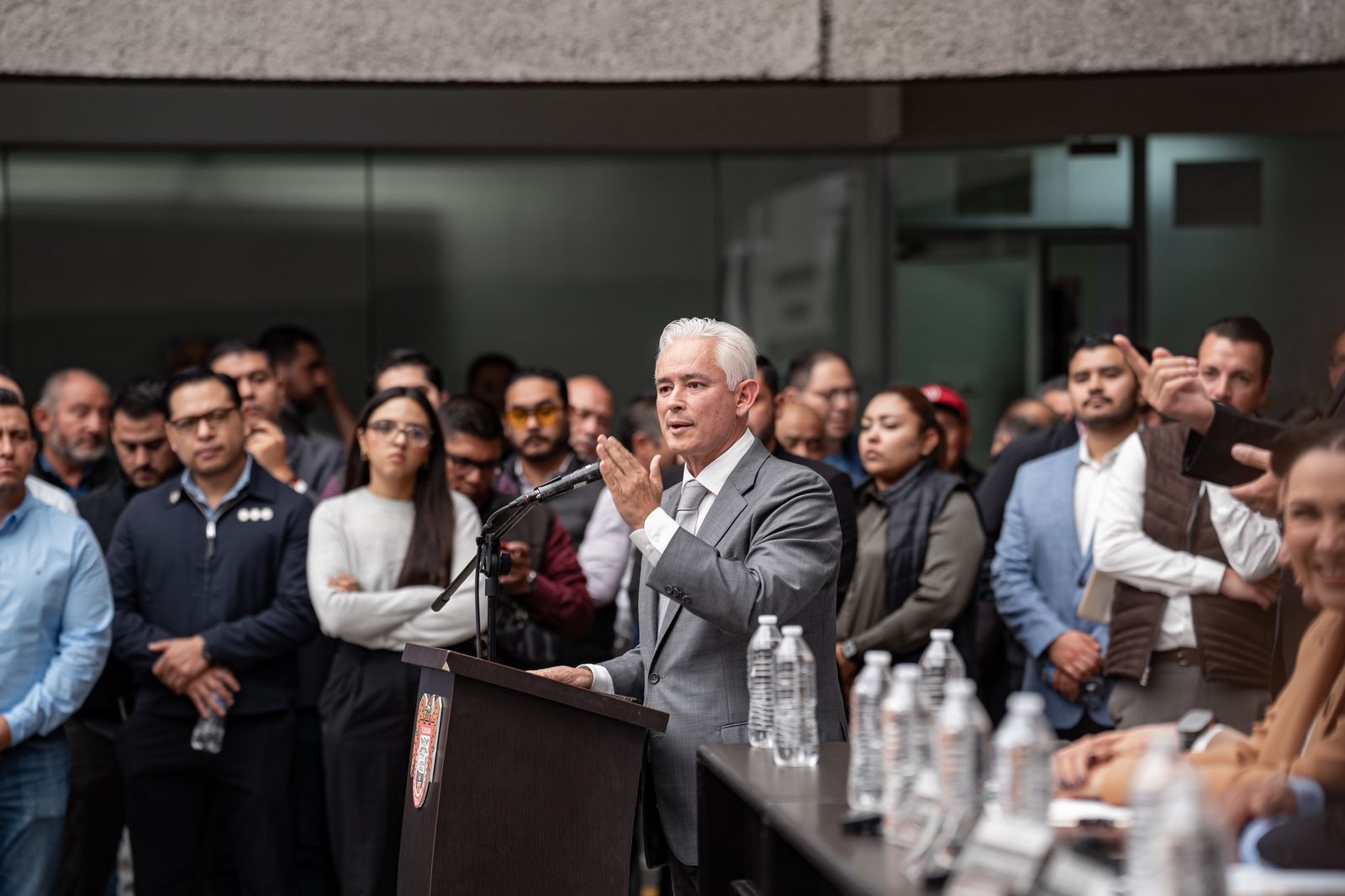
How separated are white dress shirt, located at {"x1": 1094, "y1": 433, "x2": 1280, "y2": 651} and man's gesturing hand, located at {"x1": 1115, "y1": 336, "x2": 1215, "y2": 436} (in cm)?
80

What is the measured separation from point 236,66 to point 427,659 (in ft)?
12.1

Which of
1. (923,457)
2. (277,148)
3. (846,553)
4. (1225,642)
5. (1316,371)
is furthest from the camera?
(277,148)

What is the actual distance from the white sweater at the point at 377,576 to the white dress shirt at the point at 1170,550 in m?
1.92

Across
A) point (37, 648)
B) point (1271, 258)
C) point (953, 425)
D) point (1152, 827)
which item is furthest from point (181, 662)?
point (1271, 258)

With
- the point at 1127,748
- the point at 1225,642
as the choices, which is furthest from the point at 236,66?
the point at 1127,748

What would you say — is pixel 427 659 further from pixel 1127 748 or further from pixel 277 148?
pixel 277 148

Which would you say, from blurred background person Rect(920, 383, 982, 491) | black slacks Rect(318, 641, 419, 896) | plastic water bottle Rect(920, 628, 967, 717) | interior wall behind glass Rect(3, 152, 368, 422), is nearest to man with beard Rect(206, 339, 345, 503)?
black slacks Rect(318, 641, 419, 896)

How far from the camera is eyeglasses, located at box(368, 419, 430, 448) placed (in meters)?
4.68

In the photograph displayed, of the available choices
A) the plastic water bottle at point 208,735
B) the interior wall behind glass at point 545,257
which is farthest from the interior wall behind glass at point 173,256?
the plastic water bottle at point 208,735

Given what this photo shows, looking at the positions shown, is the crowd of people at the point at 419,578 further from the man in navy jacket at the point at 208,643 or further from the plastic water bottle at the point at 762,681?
the plastic water bottle at the point at 762,681

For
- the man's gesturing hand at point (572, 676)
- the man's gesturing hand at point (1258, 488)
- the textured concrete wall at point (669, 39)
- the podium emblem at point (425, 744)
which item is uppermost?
the textured concrete wall at point (669, 39)

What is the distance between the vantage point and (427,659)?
122 inches

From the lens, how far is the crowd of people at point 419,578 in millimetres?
4184

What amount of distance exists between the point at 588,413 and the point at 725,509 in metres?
2.80
